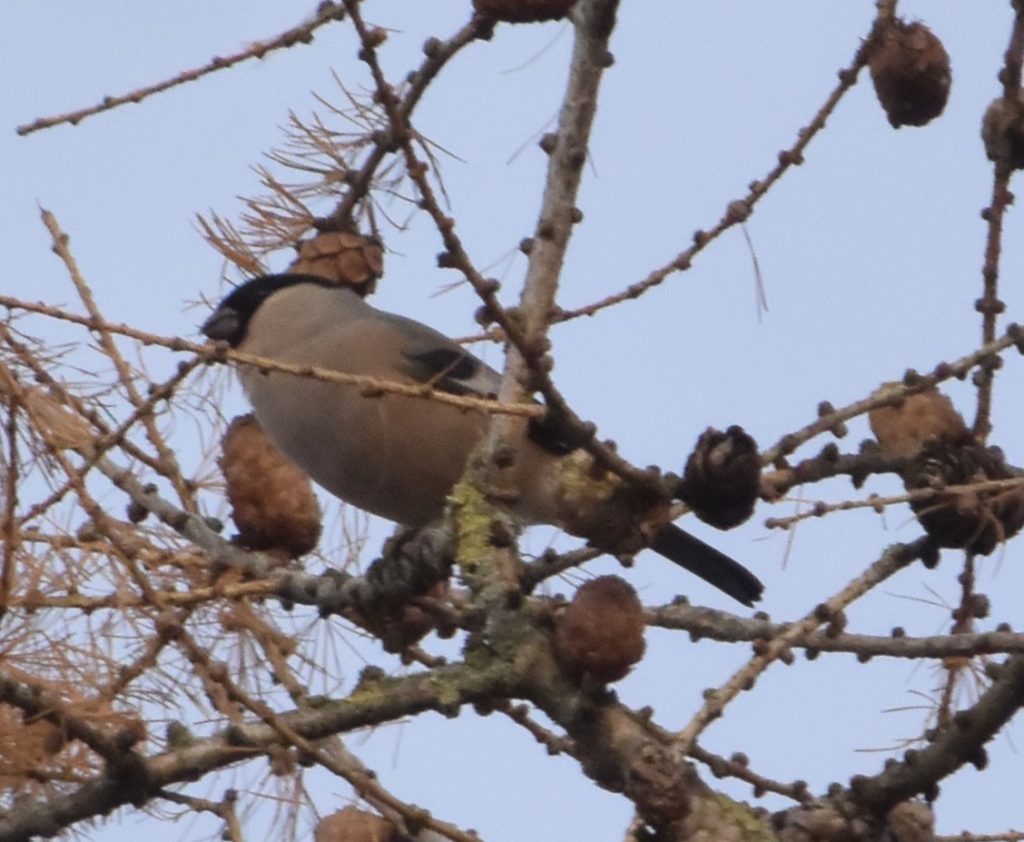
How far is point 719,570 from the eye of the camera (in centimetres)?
334

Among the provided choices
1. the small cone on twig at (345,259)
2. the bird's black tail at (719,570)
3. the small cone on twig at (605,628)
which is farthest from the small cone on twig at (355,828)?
the bird's black tail at (719,570)

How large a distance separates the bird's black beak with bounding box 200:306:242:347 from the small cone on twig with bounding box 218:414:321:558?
0.82 metres

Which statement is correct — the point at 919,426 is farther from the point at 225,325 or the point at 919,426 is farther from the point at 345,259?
the point at 225,325

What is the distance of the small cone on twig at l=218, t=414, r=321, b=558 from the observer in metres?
2.07

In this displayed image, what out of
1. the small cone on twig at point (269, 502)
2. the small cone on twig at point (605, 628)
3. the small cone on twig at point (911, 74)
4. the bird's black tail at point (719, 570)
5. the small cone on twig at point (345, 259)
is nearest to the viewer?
the small cone on twig at point (605, 628)

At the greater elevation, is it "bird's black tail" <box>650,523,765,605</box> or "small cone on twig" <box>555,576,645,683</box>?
"bird's black tail" <box>650,523,765,605</box>

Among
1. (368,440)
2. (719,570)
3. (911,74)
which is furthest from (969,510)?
(719,570)

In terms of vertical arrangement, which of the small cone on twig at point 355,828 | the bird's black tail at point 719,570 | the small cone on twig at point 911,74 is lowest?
the small cone on twig at point 355,828

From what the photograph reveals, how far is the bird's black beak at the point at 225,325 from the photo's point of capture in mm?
2986

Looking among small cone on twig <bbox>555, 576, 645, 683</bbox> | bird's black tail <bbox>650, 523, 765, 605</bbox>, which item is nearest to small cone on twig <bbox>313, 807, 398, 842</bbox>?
small cone on twig <bbox>555, 576, 645, 683</bbox>

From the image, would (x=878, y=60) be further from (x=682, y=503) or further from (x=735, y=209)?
(x=682, y=503)

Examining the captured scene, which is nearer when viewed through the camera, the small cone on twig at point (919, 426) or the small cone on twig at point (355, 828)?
the small cone on twig at point (355, 828)

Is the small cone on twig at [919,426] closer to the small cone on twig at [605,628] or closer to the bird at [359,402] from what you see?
the small cone on twig at [605,628]

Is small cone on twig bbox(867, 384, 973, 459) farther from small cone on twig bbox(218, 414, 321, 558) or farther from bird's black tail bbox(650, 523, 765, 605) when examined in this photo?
bird's black tail bbox(650, 523, 765, 605)
